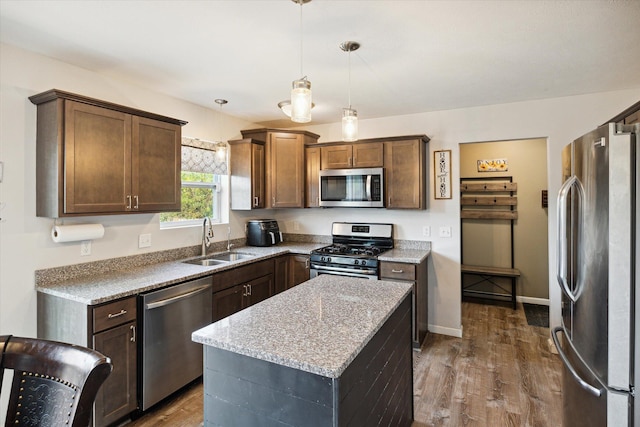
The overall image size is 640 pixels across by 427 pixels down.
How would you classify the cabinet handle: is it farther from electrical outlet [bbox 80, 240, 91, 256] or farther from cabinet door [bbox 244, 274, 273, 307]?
cabinet door [bbox 244, 274, 273, 307]

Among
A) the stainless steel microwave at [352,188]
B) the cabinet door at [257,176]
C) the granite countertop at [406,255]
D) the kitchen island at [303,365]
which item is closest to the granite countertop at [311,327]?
the kitchen island at [303,365]

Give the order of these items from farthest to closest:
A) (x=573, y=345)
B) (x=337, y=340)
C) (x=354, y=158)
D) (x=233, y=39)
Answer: (x=354, y=158), (x=233, y=39), (x=573, y=345), (x=337, y=340)

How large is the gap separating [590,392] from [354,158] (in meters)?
2.84

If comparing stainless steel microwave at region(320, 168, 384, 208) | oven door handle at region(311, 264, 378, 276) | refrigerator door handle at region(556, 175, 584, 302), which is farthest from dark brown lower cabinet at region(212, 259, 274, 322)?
refrigerator door handle at region(556, 175, 584, 302)

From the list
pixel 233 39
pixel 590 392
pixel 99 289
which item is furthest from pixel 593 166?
pixel 99 289

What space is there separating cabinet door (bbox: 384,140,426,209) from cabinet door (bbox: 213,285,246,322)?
1800 mm

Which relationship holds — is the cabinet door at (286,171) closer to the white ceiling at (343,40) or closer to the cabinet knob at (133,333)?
the white ceiling at (343,40)

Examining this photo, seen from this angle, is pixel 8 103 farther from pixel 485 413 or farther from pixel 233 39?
pixel 485 413

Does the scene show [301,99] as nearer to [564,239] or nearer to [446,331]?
[564,239]

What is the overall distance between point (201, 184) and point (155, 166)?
96cm

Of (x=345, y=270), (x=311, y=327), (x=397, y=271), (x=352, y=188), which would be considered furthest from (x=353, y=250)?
(x=311, y=327)

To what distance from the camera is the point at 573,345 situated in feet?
5.90

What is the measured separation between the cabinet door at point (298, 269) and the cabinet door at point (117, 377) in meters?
1.84

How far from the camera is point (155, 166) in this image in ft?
8.94
